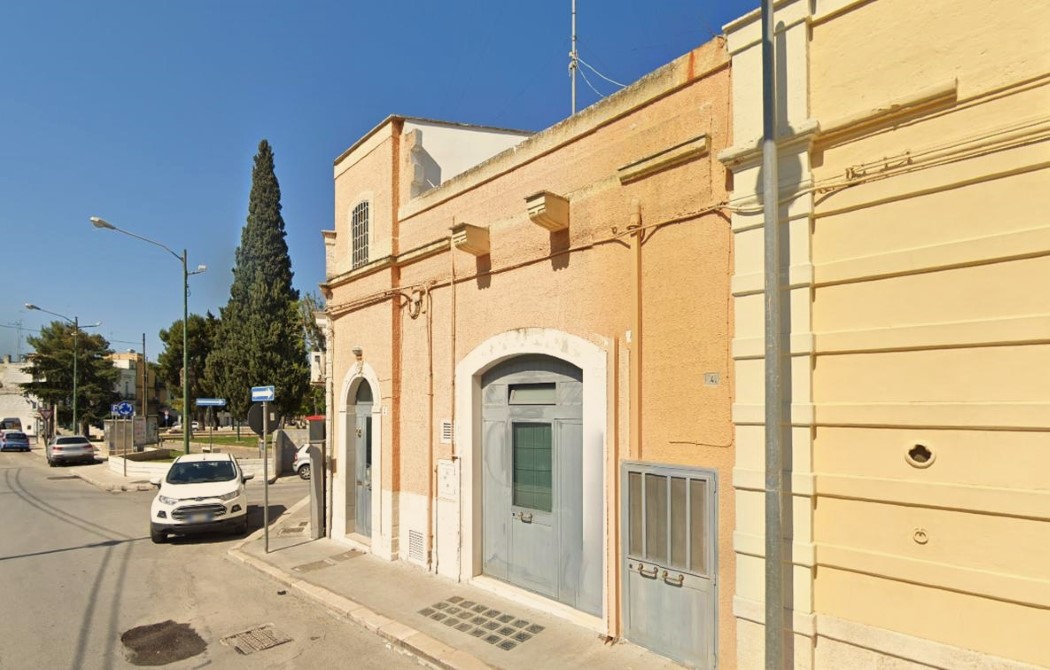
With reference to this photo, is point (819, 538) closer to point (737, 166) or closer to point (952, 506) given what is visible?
point (952, 506)

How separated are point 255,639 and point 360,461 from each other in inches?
166

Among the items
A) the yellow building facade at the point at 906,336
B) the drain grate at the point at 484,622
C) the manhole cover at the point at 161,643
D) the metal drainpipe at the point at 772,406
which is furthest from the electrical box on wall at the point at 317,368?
the metal drainpipe at the point at 772,406

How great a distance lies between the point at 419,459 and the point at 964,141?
7.27 meters

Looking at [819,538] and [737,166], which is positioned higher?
[737,166]

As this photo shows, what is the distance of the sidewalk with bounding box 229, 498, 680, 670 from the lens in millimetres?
5352

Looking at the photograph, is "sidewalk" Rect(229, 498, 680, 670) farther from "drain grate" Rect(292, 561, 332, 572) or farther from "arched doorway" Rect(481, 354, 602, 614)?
"arched doorway" Rect(481, 354, 602, 614)

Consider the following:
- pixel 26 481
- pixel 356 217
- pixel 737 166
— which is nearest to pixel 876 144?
pixel 737 166

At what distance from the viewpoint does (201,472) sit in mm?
11789

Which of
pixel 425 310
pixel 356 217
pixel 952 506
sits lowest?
pixel 952 506

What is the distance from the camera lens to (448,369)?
26.0 feet

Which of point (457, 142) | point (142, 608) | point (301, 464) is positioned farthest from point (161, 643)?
point (301, 464)

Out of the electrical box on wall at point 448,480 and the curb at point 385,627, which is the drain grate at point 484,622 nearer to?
the curb at point 385,627

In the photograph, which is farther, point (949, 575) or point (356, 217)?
point (356, 217)

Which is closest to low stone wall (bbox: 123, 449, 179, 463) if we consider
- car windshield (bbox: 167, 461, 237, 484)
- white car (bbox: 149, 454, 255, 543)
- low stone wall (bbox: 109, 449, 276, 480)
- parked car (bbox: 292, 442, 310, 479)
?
low stone wall (bbox: 109, 449, 276, 480)
